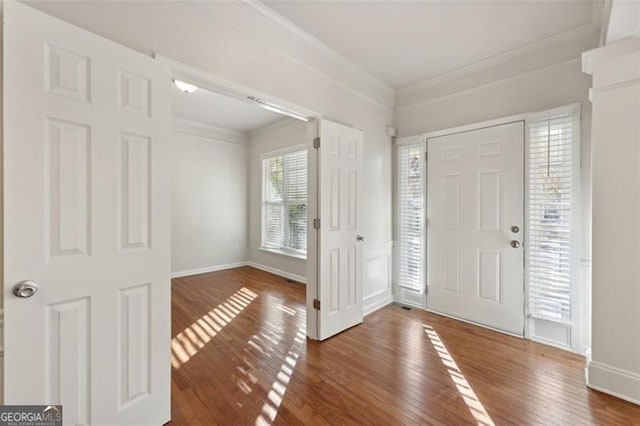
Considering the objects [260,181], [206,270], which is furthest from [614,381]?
[206,270]

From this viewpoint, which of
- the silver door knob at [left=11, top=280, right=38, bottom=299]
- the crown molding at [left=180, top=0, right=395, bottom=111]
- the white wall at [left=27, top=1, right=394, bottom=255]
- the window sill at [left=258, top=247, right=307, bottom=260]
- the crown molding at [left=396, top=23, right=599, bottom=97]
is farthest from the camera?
the window sill at [left=258, top=247, right=307, bottom=260]

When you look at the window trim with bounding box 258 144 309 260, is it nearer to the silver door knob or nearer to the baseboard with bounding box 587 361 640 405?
the baseboard with bounding box 587 361 640 405

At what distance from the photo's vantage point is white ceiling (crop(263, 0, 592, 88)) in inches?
86.0

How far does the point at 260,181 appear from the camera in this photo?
573 cm

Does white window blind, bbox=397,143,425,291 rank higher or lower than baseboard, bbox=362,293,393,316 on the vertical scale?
higher

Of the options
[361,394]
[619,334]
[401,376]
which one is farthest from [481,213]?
[361,394]

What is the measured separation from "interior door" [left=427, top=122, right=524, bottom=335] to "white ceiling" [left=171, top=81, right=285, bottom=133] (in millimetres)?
2668

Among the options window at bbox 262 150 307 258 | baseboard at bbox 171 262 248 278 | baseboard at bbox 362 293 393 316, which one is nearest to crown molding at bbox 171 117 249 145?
window at bbox 262 150 307 258

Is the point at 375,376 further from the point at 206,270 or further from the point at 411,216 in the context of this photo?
the point at 206,270

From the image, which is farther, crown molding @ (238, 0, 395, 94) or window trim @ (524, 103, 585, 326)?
window trim @ (524, 103, 585, 326)

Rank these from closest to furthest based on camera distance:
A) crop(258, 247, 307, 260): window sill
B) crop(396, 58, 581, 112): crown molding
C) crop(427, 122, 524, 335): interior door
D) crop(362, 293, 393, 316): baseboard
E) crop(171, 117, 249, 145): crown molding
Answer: crop(396, 58, 581, 112): crown molding, crop(427, 122, 524, 335): interior door, crop(362, 293, 393, 316): baseboard, crop(258, 247, 307, 260): window sill, crop(171, 117, 249, 145): crown molding

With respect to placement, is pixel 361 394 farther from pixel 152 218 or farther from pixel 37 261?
pixel 37 261

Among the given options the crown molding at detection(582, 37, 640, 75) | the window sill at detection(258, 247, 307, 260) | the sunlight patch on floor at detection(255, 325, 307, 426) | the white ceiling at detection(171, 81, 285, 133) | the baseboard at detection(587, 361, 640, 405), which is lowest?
the sunlight patch on floor at detection(255, 325, 307, 426)

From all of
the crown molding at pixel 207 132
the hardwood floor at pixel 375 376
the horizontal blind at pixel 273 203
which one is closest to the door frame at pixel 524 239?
the hardwood floor at pixel 375 376
